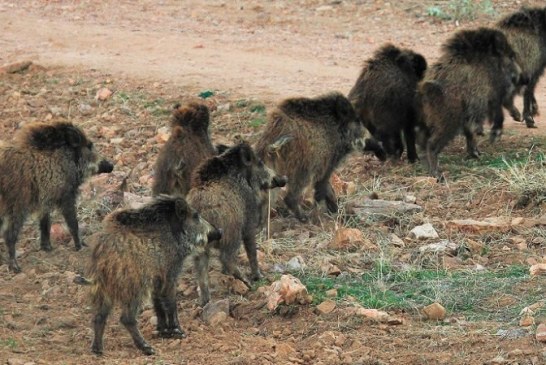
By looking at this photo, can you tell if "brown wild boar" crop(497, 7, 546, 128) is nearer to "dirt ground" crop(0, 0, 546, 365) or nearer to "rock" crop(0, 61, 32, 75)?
"dirt ground" crop(0, 0, 546, 365)

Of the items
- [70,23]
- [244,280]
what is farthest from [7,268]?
[70,23]

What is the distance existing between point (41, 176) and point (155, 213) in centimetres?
200

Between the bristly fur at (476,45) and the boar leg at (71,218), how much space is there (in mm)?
4199

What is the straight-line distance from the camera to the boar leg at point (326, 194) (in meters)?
10.6

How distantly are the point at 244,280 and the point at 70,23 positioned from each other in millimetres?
10394

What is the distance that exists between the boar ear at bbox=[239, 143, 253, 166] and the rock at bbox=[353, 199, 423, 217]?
5.64 feet

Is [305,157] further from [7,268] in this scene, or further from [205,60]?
[205,60]

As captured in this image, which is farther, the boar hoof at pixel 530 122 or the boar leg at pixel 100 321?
the boar hoof at pixel 530 122

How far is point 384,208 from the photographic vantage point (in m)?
10.6

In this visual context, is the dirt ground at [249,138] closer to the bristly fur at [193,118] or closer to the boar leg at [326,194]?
the boar leg at [326,194]

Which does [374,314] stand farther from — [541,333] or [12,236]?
[12,236]

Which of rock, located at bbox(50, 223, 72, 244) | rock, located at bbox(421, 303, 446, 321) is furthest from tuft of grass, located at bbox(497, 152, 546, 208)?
rock, located at bbox(50, 223, 72, 244)

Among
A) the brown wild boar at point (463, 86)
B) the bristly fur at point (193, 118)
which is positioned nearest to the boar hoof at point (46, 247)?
the bristly fur at point (193, 118)

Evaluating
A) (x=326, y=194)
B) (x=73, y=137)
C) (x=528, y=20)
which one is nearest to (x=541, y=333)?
(x=326, y=194)
